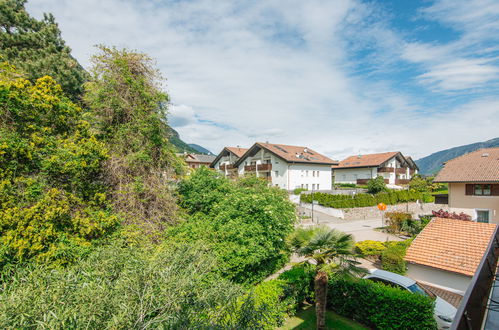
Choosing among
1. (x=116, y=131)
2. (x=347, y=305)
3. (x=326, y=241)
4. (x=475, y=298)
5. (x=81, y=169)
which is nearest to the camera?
(x=475, y=298)

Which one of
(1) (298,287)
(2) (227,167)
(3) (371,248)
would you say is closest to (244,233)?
(1) (298,287)

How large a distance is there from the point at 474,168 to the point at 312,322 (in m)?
21.3

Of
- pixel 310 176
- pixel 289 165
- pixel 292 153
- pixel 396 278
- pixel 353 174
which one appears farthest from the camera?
pixel 353 174

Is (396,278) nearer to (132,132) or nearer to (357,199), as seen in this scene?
(132,132)

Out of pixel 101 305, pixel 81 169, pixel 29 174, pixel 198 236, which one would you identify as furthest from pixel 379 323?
pixel 29 174

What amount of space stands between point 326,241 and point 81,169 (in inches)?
403

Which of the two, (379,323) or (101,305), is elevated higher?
(101,305)

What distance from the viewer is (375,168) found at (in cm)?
4356

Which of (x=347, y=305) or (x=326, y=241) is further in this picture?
(x=347, y=305)

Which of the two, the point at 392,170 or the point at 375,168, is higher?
the point at 375,168

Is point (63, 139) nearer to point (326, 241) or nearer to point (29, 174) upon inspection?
point (29, 174)

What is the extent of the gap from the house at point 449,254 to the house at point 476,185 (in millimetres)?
10661

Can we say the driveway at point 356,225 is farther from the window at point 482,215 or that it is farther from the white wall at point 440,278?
the white wall at point 440,278

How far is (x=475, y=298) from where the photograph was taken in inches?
82.7
